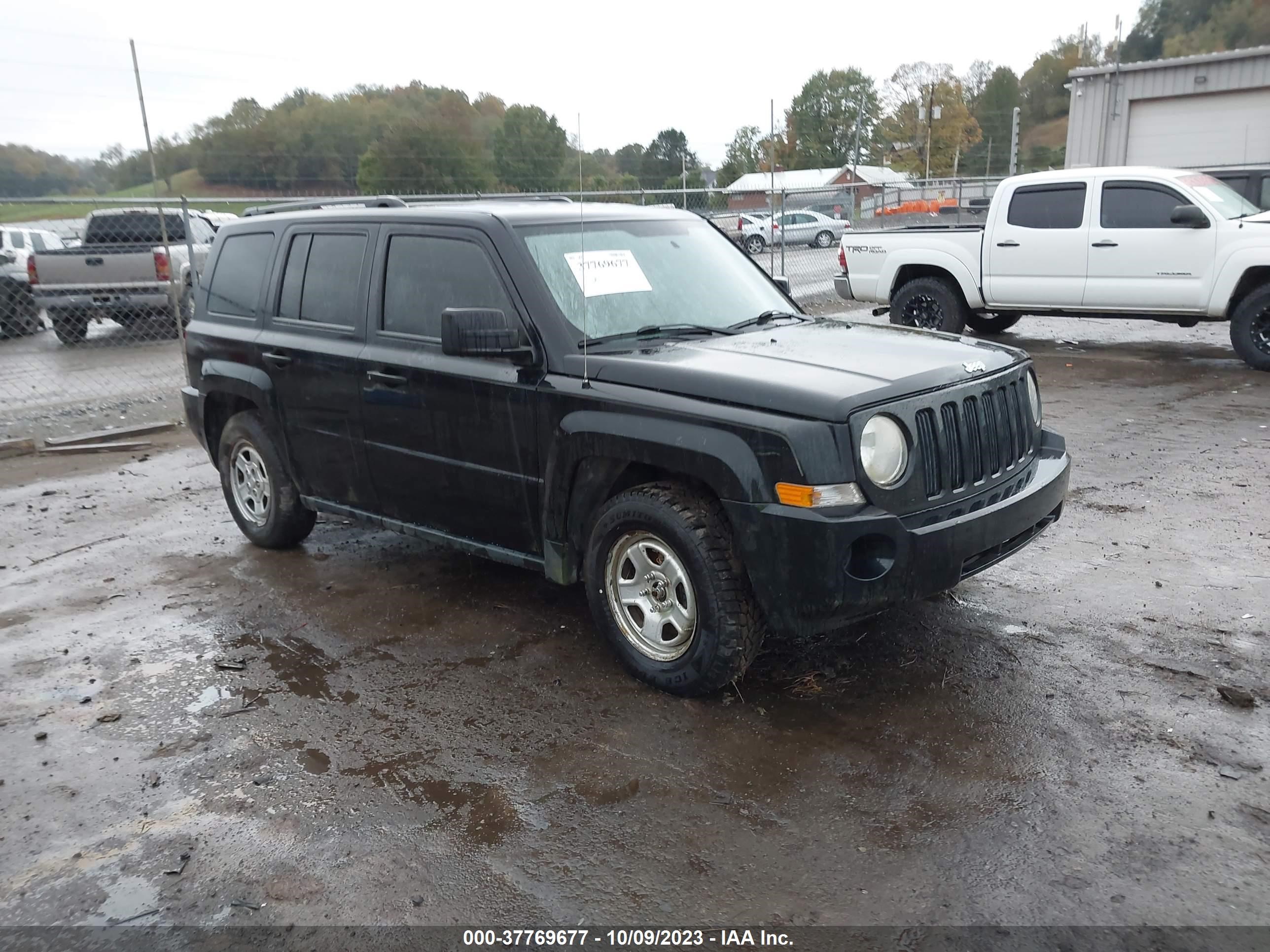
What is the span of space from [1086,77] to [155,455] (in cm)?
2591

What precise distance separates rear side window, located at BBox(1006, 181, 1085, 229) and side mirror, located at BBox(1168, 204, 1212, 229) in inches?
39.1

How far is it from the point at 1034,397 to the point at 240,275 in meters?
4.30

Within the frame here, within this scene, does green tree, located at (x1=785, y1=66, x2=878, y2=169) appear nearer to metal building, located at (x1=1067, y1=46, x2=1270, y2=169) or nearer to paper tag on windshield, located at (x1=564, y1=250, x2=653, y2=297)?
metal building, located at (x1=1067, y1=46, x2=1270, y2=169)

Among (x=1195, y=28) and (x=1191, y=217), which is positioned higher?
(x=1195, y=28)

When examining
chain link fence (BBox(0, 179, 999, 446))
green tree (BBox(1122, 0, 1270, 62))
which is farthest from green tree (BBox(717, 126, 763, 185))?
green tree (BBox(1122, 0, 1270, 62))

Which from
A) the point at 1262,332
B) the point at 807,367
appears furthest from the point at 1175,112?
the point at 807,367

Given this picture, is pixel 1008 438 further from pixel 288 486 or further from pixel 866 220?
pixel 866 220

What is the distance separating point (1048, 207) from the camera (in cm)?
1116

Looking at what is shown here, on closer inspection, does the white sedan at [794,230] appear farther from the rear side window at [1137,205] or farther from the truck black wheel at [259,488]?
the truck black wheel at [259,488]

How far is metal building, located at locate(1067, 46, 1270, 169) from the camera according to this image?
969 inches

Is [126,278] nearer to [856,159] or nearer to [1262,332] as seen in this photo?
[1262,332]

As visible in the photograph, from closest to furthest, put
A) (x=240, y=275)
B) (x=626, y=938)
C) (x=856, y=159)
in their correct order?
(x=626, y=938) < (x=240, y=275) < (x=856, y=159)

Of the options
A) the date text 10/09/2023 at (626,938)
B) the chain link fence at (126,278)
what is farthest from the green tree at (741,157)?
the date text 10/09/2023 at (626,938)

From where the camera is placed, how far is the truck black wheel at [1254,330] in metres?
9.92
